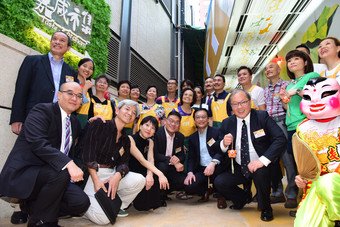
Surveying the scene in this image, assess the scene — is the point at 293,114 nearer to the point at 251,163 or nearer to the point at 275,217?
the point at 251,163

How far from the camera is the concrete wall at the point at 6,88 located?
281 cm

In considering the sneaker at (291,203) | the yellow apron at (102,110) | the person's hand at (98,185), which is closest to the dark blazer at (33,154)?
the person's hand at (98,185)

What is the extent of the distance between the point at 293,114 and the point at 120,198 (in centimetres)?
191

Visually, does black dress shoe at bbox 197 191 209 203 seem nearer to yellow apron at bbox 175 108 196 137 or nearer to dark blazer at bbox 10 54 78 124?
yellow apron at bbox 175 108 196 137

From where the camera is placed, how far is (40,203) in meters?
2.08

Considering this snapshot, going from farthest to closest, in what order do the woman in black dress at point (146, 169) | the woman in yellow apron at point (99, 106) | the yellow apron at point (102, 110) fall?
the yellow apron at point (102, 110), the woman in yellow apron at point (99, 106), the woman in black dress at point (146, 169)

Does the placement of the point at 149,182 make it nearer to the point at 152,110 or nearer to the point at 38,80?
the point at 38,80

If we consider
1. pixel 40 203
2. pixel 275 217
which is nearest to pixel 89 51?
pixel 40 203

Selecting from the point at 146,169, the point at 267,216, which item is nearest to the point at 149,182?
the point at 146,169

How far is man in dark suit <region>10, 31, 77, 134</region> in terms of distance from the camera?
8.78 feet

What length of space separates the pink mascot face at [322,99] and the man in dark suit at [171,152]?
180 centimetres

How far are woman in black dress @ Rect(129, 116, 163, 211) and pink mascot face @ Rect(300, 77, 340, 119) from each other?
1712mm

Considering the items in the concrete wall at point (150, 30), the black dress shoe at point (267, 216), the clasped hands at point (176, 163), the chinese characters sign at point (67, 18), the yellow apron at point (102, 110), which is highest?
the concrete wall at point (150, 30)

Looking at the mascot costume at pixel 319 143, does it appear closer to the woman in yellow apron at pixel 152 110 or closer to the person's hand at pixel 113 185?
the person's hand at pixel 113 185
